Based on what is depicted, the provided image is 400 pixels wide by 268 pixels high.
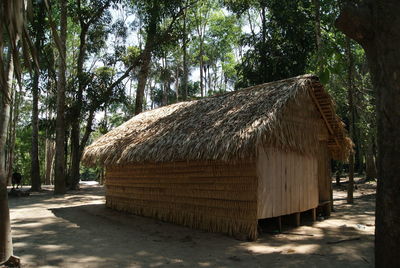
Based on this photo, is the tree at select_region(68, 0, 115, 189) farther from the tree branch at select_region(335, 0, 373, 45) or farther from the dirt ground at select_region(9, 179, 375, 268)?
the tree branch at select_region(335, 0, 373, 45)

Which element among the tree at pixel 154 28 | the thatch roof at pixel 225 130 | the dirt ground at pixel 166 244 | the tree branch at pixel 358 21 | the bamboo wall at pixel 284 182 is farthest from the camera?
the tree at pixel 154 28

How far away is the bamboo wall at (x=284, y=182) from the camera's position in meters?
7.00

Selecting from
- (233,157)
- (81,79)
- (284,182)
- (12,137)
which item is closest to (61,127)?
(81,79)

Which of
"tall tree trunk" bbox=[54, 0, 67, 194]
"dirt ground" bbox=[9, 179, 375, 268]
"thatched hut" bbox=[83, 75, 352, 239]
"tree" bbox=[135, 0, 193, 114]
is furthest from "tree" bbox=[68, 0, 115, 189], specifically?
"dirt ground" bbox=[9, 179, 375, 268]

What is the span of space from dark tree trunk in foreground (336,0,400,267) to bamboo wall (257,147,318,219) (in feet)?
10.4

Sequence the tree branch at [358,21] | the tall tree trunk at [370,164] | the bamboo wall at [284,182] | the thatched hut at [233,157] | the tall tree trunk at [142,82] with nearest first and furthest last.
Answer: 1. the tree branch at [358,21]
2. the thatched hut at [233,157]
3. the bamboo wall at [284,182]
4. the tall tree trunk at [142,82]
5. the tall tree trunk at [370,164]

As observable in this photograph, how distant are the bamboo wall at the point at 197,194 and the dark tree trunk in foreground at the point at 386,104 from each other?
3.16 metres

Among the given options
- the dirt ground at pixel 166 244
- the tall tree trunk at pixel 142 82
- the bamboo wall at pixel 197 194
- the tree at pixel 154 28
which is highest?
the tree at pixel 154 28

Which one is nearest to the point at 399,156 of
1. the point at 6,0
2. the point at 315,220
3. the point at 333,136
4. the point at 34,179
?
the point at 6,0

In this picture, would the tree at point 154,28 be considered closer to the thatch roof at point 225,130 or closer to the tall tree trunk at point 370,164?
the thatch roof at point 225,130

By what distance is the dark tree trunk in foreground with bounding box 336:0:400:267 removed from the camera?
360cm

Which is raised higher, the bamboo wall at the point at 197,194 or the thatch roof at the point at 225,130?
the thatch roof at the point at 225,130

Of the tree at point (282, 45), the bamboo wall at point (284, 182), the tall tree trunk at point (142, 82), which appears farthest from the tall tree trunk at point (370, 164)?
the tall tree trunk at point (142, 82)

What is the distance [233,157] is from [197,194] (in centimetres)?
159
